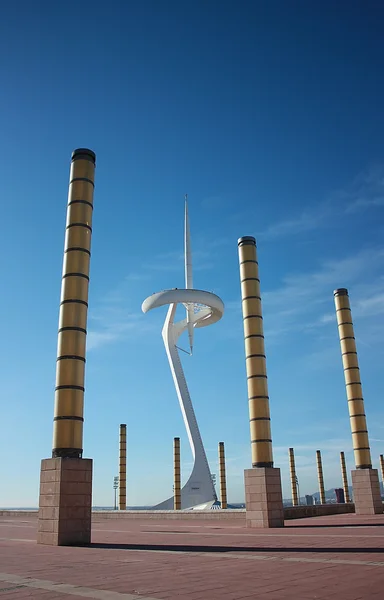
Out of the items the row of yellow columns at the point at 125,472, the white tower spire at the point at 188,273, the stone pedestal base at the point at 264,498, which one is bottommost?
the stone pedestal base at the point at 264,498

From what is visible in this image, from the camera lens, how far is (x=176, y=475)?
40906mm

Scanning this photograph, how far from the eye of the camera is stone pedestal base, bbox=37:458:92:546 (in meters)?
14.0

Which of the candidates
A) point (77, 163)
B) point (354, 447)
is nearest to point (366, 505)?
point (354, 447)

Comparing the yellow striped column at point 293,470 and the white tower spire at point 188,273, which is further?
the yellow striped column at point 293,470

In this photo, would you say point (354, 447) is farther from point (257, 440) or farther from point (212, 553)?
point (212, 553)

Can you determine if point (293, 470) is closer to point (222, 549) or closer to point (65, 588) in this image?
point (222, 549)

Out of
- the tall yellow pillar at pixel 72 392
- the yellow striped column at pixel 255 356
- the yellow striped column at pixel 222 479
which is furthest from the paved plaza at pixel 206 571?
Result: the yellow striped column at pixel 222 479

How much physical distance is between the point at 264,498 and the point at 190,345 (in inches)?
949

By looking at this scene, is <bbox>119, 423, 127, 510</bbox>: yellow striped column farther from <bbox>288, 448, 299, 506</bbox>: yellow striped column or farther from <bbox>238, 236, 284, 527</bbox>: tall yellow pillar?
<bbox>238, 236, 284, 527</bbox>: tall yellow pillar

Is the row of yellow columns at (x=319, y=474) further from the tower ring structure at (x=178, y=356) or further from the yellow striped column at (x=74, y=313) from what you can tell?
the yellow striped column at (x=74, y=313)

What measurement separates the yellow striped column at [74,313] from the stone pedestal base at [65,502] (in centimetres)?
46

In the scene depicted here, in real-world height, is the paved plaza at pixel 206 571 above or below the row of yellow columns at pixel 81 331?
below

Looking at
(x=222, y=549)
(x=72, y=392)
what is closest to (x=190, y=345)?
(x=72, y=392)

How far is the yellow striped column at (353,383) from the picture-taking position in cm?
2602
